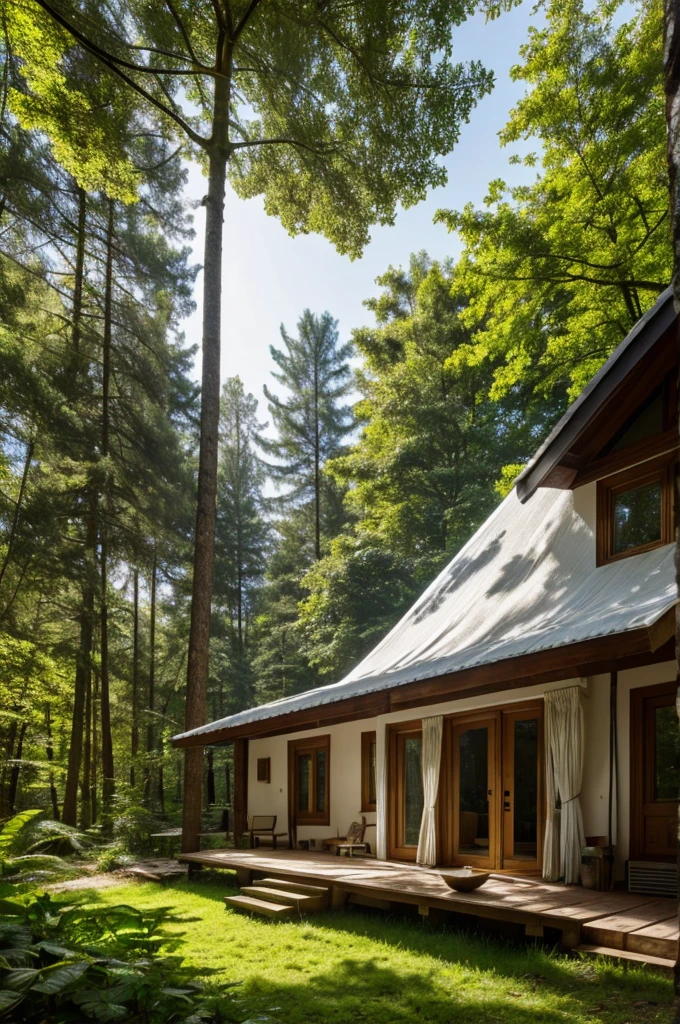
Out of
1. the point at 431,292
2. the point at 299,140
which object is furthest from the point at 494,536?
the point at 431,292

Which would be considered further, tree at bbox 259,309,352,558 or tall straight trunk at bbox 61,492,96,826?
tree at bbox 259,309,352,558

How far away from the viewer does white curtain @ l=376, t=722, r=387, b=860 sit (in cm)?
1058

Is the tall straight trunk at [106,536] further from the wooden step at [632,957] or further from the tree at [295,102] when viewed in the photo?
the wooden step at [632,957]

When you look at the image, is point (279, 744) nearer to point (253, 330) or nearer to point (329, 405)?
point (329, 405)

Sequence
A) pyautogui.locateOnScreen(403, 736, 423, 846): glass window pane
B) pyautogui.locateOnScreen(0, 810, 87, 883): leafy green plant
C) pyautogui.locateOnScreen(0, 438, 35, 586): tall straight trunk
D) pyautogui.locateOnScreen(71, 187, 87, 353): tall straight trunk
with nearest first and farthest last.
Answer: pyautogui.locateOnScreen(0, 810, 87, 883): leafy green plant, pyautogui.locateOnScreen(403, 736, 423, 846): glass window pane, pyautogui.locateOnScreen(0, 438, 35, 586): tall straight trunk, pyautogui.locateOnScreen(71, 187, 87, 353): tall straight trunk

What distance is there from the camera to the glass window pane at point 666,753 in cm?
739

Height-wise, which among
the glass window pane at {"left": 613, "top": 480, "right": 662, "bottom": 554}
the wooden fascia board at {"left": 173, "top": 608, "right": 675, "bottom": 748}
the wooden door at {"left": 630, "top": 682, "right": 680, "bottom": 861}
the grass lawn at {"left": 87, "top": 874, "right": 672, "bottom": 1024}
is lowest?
the grass lawn at {"left": 87, "top": 874, "right": 672, "bottom": 1024}

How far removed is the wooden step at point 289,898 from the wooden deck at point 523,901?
200mm

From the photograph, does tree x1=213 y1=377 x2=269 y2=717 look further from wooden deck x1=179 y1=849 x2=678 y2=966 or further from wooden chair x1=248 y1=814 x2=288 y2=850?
wooden deck x1=179 y1=849 x2=678 y2=966

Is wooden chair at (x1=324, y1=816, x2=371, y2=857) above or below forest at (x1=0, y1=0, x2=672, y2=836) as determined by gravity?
below

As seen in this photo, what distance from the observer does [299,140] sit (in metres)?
13.5

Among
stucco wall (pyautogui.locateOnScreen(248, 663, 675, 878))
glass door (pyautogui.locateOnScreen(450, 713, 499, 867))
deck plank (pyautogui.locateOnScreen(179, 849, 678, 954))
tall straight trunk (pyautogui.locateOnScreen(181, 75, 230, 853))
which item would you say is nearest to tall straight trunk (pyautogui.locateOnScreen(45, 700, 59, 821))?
tall straight trunk (pyautogui.locateOnScreen(181, 75, 230, 853))

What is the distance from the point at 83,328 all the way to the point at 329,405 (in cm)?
1272

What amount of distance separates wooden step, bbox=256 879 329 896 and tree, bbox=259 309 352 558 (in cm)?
1964
